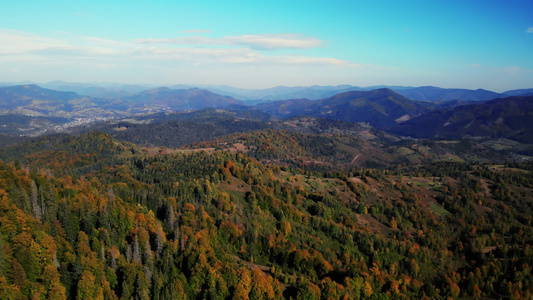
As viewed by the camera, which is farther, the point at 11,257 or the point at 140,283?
the point at 140,283

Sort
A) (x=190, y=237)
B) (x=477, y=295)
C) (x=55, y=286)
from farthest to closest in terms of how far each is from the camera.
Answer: (x=477, y=295) < (x=190, y=237) < (x=55, y=286)

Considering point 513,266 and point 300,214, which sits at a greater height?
point 300,214

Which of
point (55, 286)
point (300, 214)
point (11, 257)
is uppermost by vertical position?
point (11, 257)

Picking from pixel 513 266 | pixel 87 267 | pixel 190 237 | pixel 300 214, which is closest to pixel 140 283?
pixel 87 267

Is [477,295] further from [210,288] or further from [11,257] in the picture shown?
[11,257]

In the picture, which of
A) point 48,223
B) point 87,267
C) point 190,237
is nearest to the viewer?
point 87,267

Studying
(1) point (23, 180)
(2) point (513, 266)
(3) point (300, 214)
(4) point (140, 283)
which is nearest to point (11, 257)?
(4) point (140, 283)
